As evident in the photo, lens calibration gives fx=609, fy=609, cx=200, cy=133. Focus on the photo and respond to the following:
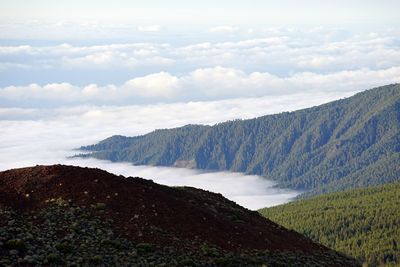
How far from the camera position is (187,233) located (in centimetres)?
5769

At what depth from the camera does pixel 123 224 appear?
183 feet

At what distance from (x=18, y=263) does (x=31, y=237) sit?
16.1 feet

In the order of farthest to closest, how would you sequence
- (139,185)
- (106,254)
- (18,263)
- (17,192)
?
(139,185) < (17,192) < (106,254) < (18,263)

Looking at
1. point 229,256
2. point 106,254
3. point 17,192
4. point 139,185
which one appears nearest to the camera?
point 106,254

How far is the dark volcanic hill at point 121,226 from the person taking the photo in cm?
5003

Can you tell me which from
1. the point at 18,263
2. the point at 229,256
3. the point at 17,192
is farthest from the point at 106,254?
the point at 17,192

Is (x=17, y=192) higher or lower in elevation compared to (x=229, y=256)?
higher

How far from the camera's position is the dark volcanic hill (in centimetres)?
5003

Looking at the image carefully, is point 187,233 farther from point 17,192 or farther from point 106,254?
point 17,192

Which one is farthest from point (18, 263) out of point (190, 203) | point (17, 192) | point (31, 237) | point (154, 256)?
point (190, 203)

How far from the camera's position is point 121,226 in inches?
2178

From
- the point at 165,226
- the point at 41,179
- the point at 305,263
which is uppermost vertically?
the point at 41,179

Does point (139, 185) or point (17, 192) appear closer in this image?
point (17, 192)

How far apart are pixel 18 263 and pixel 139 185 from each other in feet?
78.1
